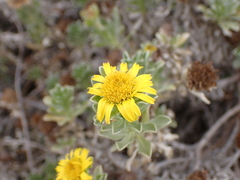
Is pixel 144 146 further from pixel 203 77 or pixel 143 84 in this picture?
pixel 203 77

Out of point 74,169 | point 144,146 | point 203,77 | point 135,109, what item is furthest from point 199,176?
point 74,169

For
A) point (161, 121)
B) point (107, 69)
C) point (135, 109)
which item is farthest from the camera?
point (161, 121)

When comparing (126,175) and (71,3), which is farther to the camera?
(71,3)

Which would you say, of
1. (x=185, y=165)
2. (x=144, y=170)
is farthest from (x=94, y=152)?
(x=185, y=165)

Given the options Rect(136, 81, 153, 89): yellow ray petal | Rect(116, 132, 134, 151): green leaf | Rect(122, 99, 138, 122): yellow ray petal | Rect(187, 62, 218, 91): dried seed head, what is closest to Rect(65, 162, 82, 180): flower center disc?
Rect(116, 132, 134, 151): green leaf

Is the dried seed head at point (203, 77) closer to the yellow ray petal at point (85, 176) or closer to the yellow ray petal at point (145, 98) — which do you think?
the yellow ray petal at point (145, 98)

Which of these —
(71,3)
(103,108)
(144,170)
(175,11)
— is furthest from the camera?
(71,3)

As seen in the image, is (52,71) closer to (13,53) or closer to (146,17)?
(13,53)
